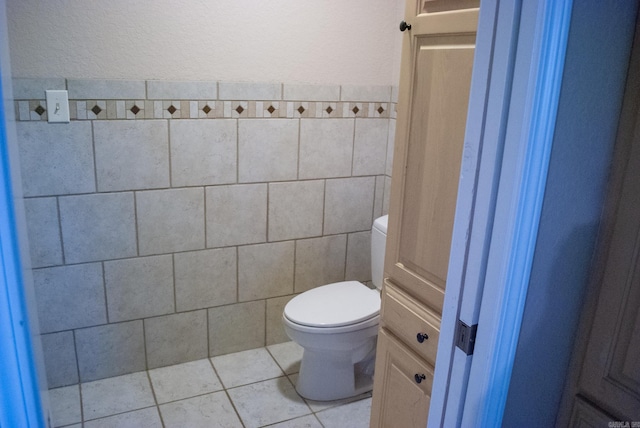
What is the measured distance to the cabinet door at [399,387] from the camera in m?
1.33

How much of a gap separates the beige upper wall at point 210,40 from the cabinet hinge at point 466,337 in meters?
1.56

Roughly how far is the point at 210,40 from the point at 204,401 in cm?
154

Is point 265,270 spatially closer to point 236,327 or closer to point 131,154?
point 236,327

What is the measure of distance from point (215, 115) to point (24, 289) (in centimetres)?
162

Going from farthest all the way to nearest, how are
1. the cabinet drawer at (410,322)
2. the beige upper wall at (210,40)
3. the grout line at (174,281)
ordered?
the grout line at (174,281) → the beige upper wall at (210,40) → the cabinet drawer at (410,322)

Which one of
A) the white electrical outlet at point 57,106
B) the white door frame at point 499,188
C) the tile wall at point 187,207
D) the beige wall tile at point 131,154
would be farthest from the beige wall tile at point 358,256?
the white door frame at point 499,188

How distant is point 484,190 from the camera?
920 mm

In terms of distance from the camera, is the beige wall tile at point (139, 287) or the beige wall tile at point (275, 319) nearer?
the beige wall tile at point (139, 287)

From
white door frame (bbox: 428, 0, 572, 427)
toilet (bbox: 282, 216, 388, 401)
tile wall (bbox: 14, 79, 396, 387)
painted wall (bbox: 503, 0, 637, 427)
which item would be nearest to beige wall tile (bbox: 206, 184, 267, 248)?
tile wall (bbox: 14, 79, 396, 387)

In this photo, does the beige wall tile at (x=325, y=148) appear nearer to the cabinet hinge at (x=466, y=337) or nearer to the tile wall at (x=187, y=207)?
the tile wall at (x=187, y=207)

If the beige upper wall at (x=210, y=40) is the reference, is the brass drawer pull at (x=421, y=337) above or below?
below

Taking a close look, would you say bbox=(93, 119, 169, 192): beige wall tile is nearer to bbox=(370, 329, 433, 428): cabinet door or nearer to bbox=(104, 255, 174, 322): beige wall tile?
bbox=(104, 255, 174, 322): beige wall tile

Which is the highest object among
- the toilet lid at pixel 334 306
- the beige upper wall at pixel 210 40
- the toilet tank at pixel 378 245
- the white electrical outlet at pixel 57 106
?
the beige upper wall at pixel 210 40

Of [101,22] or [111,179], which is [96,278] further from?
[101,22]
